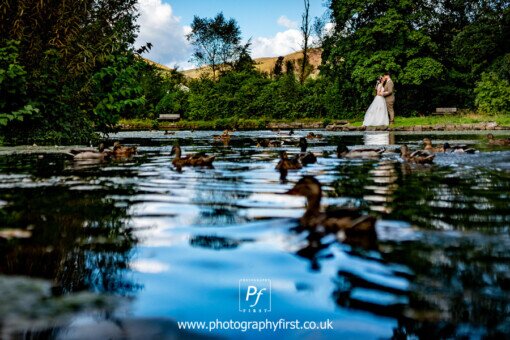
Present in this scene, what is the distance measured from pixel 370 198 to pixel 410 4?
4492 centimetres

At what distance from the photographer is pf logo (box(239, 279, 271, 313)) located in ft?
10.4

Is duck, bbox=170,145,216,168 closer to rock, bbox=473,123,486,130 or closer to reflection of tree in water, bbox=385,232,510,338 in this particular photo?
reflection of tree in water, bbox=385,232,510,338

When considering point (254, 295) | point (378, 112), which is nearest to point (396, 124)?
point (378, 112)

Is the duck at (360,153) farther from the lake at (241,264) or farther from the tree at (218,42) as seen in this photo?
the tree at (218,42)

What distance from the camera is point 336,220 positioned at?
5.04 m

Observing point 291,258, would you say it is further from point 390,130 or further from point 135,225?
point 390,130

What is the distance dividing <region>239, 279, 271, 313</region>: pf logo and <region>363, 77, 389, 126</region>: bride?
114ft

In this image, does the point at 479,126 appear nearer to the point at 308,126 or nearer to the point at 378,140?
the point at 378,140

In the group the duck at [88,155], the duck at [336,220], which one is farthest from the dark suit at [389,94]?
the duck at [336,220]

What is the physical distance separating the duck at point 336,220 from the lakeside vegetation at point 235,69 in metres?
12.9

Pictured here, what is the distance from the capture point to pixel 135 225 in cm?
555

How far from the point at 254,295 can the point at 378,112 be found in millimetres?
35928

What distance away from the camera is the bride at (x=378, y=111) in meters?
37.2

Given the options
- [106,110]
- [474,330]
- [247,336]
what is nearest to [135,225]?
[247,336]
